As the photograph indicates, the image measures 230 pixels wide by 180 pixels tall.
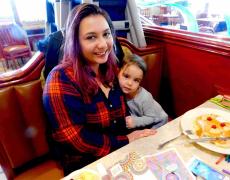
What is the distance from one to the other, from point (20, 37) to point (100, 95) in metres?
4.93

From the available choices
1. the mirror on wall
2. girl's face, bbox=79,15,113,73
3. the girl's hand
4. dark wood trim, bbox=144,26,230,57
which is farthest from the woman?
the mirror on wall

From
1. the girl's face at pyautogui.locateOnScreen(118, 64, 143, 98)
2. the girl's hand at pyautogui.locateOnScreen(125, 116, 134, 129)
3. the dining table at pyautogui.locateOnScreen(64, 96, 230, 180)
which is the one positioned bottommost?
the girl's hand at pyautogui.locateOnScreen(125, 116, 134, 129)

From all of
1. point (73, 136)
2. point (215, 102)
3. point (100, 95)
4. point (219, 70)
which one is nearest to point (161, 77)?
point (219, 70)

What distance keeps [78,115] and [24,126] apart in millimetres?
394

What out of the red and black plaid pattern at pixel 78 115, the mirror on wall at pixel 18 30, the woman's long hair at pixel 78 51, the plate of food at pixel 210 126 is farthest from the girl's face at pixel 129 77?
the mirror on wall at pixel 18 30

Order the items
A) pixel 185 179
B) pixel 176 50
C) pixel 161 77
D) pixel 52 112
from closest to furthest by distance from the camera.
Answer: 1. pixel 185 179
2. pixel 52 112
3. pixel 176 50
4. pixel 161 77

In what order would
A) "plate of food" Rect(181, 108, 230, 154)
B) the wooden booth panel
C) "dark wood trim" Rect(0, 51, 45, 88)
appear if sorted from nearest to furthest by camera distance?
"plate of food" Rect(181, 108, 230, 154) < "dark wood trim" Rect(0, 51, 45, 88) < the wooden booth panel

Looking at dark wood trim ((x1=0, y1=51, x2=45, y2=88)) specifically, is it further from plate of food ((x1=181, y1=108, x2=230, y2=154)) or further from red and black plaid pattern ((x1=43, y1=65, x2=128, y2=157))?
plate of food ((x1=181, y1=108, x2=230, y2=154))

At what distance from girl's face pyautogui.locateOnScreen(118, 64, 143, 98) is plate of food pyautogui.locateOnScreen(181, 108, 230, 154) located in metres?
0.41

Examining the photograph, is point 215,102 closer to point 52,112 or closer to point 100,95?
point 100,95

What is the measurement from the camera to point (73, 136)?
974mm

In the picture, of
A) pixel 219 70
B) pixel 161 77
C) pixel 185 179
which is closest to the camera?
pixel 185 179

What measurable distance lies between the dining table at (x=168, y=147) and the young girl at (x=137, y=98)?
0.37 meters

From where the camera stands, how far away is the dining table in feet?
2.59
